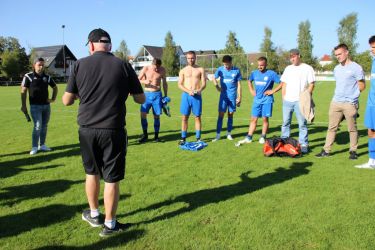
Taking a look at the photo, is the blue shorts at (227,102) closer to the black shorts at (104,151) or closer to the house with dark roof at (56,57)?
the black shorts at (104,151)

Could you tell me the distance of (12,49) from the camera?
5825 cm

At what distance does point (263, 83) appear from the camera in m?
8.75

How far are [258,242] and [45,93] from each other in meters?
6.05

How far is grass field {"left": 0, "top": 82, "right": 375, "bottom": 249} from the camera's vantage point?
148 inches

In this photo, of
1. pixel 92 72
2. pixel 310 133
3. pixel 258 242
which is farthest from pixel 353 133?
pixel 92 72

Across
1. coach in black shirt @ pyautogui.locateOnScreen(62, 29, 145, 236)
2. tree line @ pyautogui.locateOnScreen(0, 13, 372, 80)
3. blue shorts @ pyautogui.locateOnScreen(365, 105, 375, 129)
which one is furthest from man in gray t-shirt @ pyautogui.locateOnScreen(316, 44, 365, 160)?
tree line @ pyautogui.locateOnScreen(0, 13, 372, 80)

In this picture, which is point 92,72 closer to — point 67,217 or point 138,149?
point 67,217

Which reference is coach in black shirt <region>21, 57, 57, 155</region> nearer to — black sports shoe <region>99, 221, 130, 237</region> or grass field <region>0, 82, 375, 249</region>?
grass field <region>0, 82, 375, 249</region>

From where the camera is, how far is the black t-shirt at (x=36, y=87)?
761 cm

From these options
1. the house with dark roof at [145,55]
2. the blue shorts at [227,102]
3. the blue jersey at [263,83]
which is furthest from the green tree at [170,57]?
the blue jersey at [263,83]

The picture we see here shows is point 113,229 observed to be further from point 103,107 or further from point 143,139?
point 143,139

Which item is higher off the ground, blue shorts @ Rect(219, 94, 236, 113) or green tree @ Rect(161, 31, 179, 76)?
green tree @ Rect(161, 31, 179, 76)

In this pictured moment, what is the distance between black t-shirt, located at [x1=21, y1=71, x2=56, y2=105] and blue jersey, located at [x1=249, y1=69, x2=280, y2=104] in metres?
5.13

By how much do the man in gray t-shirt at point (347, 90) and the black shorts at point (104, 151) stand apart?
506 cm
